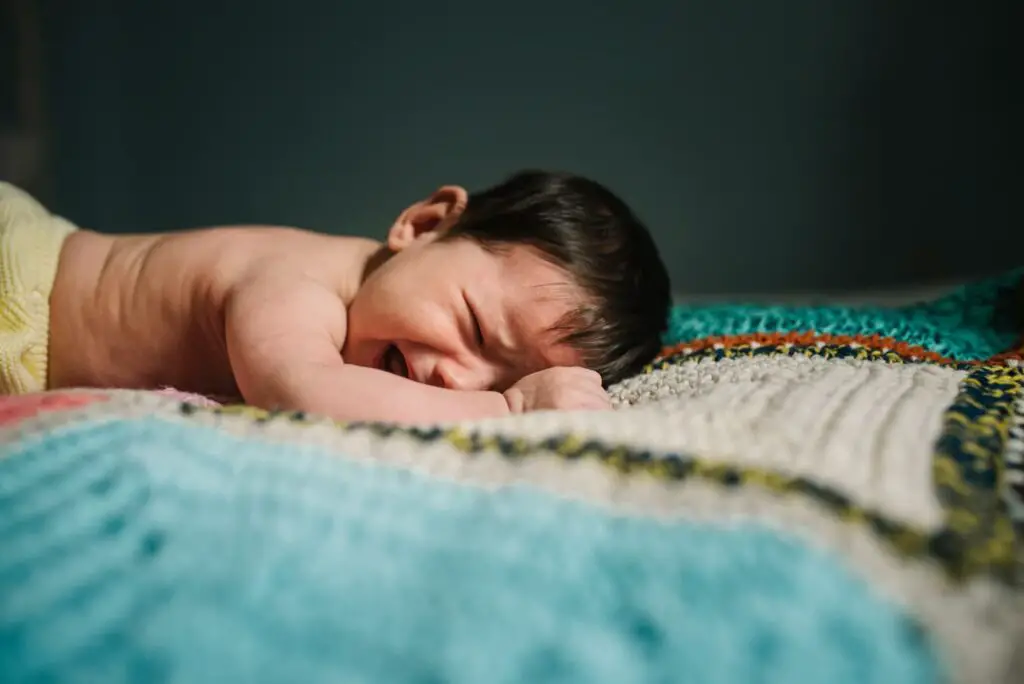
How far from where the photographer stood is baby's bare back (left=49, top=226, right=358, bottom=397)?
0.87 m

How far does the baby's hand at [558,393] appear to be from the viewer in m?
0.65

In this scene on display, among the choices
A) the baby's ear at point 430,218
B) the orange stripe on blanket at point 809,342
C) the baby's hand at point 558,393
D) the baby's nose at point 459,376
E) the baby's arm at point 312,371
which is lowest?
the orange stripe on blanket at point 809,342

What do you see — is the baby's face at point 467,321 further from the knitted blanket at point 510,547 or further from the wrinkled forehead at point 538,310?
the knitted blanket at point 510,547

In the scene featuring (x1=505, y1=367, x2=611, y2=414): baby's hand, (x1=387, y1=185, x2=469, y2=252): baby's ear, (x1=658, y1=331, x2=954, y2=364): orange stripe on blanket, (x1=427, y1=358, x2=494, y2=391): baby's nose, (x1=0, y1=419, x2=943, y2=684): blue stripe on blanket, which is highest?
(x1=387, y1=185, x2=469, y2=252): baby's ear

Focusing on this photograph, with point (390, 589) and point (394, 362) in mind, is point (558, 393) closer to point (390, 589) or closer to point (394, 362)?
point (394, 362)

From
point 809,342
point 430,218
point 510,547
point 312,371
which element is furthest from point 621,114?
point 510,547

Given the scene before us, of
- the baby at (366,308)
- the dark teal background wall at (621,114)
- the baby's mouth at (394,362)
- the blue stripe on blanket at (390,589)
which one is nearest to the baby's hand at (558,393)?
the baby at (366,308)

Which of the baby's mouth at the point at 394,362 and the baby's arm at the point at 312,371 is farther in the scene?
the baby's mouth at the point at 394,362

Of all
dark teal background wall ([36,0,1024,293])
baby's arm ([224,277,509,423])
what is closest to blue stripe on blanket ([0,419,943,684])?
baby's arm ([224,277,509,423])

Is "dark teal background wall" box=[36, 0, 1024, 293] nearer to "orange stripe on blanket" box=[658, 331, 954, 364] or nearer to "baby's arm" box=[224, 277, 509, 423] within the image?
"orange stripe on blanket" box=[658, 331, 954, 364]

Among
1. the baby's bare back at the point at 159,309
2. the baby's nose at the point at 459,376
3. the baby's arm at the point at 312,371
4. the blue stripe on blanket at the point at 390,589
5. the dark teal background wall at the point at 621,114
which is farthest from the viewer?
the dark teal background wall at the point at 621,114

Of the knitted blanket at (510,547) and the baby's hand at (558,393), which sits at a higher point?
the knitted blanket at (510,547)

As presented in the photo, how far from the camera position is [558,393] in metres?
0.65

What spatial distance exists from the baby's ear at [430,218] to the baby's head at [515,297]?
0.07ft
